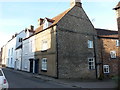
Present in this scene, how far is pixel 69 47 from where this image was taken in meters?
19.0

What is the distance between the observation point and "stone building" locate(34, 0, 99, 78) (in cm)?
1789

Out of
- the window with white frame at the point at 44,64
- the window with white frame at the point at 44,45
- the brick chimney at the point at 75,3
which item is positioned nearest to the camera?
the window with white frame at the point at 44,64

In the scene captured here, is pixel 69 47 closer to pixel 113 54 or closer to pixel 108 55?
pixel 108 55

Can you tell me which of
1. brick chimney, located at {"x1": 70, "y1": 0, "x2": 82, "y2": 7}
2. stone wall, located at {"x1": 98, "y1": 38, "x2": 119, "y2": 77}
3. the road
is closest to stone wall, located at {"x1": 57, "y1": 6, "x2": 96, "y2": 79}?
brick chimney, located at {"x1": 70, "y1": 0, "x2": 82, "y2": 7}

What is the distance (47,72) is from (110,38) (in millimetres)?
13868

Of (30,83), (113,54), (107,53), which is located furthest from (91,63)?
(30,83)

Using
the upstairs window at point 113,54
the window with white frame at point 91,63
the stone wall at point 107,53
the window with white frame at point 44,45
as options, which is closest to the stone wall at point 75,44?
the window with white frame at point 91,63

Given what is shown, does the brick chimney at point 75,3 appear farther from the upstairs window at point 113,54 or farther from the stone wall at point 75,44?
the upstairs window at point 113,54

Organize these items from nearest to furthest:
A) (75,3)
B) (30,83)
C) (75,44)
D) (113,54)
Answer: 1. (30,83)
2. (75,44)
3. (75,3)
4. (113,54)

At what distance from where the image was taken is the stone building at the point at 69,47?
17.9m

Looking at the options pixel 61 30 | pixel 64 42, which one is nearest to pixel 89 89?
pixel 64 42

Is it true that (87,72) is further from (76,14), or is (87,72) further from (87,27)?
(76,14)

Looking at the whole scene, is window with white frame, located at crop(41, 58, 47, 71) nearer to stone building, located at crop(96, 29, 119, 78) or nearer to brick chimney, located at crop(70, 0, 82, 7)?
stone building, located at crop(96, 29, 119, 78)

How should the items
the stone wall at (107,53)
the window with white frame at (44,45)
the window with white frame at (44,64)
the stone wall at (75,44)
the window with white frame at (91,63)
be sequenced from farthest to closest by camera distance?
the stone wall at (107,53)
the window with white frame at (91,63)
the window with white frame at (44,45)
the window with white frame at (44,64)
the stone wall at (75,44)
